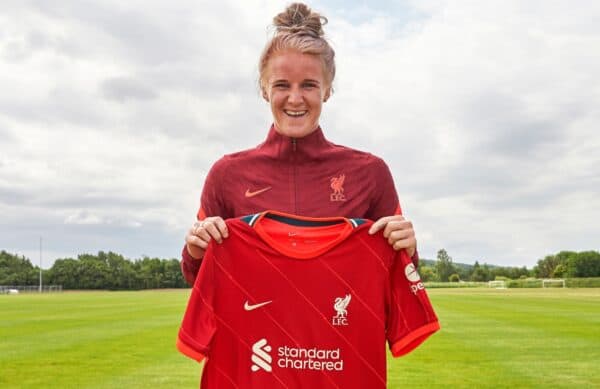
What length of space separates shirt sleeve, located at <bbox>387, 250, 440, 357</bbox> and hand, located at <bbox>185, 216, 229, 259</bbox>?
0.96 meters

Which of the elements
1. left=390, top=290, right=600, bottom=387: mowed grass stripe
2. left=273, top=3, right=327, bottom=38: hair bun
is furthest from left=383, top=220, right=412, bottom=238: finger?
left=390, top=290, right=600, bottom=387: mowed grass stripe

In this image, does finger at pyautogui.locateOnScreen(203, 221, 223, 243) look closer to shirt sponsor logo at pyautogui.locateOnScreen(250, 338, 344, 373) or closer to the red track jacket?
the red track jacket

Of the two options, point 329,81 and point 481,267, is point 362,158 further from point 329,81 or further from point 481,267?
point 481,267

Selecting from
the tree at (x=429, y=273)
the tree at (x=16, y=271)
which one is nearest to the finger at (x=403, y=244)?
the tree at (x=16, y=271)

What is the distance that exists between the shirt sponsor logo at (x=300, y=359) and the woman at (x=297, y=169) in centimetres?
64

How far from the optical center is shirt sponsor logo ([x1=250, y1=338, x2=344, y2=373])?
3.56m

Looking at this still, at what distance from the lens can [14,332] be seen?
23.5 metres

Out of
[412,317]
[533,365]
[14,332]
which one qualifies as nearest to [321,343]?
[412,317]

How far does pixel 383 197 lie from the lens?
375 cm

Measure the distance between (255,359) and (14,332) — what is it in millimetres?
22467

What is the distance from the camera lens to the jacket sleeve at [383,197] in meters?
3.70

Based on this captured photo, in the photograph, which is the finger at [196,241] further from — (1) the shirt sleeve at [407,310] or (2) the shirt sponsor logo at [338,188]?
(1) the shirt sleeve at [407,310]

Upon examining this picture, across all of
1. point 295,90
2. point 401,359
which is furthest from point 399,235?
point 401,359

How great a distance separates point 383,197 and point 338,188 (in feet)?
0.89
